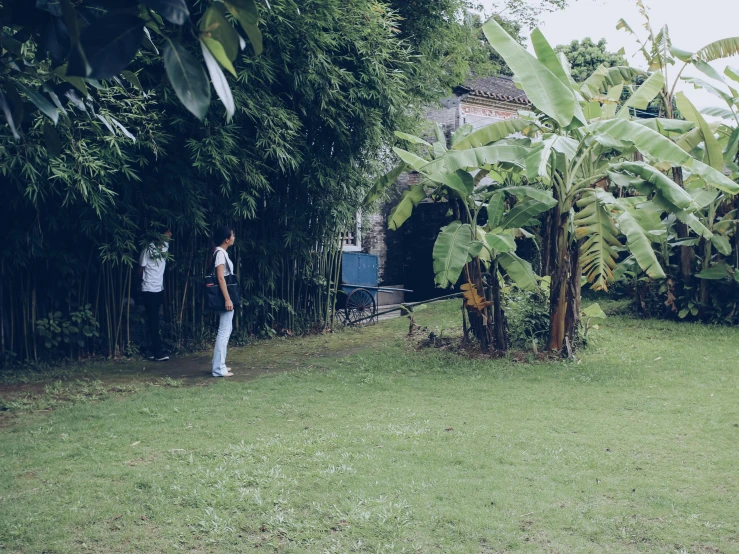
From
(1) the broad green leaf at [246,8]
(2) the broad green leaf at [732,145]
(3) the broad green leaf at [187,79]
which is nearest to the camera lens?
(3) the broad green leaf at [187,79]

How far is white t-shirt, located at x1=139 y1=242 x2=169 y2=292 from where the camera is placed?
26.0 feet

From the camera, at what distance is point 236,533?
353cm

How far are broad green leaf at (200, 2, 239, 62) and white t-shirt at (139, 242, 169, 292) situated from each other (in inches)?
259

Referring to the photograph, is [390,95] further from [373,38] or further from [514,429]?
[514,429]

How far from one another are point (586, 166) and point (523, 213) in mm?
984

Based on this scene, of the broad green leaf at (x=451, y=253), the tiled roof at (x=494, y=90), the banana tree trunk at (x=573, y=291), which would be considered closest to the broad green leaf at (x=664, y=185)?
the banana tree trunk at (x=573, y=291)

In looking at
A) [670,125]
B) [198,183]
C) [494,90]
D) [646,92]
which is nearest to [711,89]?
[646,92]

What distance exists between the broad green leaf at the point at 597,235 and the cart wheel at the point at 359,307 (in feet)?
14.5

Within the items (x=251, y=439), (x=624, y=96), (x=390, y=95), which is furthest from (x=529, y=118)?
(x=624, y=96)

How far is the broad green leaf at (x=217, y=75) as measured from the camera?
1571 mm

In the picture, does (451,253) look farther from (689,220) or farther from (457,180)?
(689,220)

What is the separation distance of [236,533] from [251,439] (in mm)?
1657

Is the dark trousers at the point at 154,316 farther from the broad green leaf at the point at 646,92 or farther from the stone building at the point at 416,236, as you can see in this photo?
the stone building at the point at 416,236

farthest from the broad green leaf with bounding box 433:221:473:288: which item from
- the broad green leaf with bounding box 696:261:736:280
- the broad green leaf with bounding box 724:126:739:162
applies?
the broad green leaf with bounding box 696:261:736:280
